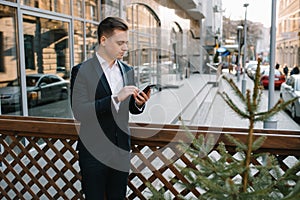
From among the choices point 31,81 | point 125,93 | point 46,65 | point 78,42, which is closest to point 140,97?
point 125,93

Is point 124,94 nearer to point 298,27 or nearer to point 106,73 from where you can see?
point 106,73

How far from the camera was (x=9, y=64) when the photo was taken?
19.4 feet

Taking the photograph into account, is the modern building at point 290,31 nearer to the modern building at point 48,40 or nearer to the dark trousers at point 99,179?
the modern building at point 48,40

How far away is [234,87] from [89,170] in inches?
46.8

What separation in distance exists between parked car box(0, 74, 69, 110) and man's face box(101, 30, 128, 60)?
4.33m

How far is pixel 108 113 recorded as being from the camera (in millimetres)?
2107

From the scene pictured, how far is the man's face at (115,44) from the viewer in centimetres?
209

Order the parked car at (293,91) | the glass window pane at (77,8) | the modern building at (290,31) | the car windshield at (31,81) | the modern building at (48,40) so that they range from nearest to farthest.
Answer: the modern building at (48,40)
the car windshield at (31,81)
the glass window pane at (77,8)
the parked car at (293,91)
the modern building at (290,31)

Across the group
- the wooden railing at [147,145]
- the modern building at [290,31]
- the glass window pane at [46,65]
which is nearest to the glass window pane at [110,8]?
the glass window pane at [46,65]

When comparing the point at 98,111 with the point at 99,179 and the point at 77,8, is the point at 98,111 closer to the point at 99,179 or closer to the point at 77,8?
the point at 99,179

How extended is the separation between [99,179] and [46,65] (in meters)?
5.77

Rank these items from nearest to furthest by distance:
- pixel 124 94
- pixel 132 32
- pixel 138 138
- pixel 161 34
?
pixel 124 94 < pixel 138 138 < pixel 132 32 < pixel 161 34

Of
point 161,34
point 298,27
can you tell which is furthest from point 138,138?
point 298,27

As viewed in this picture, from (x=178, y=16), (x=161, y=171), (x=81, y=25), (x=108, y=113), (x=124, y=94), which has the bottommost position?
(x=161, y=171)
